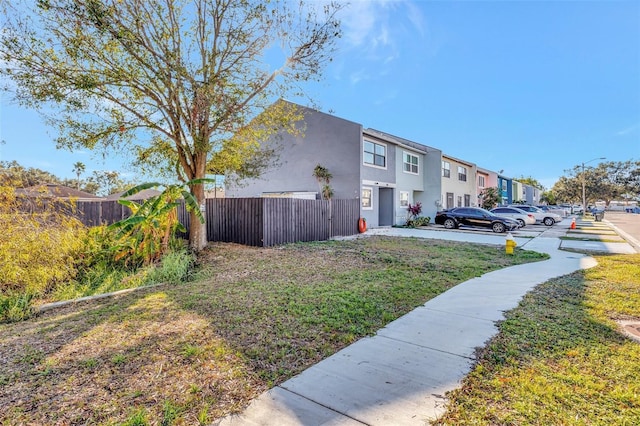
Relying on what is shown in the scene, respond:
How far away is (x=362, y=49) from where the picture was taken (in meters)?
13.2

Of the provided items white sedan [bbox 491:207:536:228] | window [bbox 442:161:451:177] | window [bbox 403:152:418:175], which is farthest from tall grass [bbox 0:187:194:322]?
window [bbox 442:161:451:177]

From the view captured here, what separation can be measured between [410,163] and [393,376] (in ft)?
74.6

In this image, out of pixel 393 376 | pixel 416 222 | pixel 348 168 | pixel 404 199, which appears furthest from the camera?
pixel 404 199

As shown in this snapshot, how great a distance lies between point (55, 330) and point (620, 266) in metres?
12.8

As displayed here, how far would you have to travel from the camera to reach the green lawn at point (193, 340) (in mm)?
2854

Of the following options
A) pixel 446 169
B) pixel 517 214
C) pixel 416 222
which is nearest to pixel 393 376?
pixel 416 222

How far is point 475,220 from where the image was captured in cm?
2055

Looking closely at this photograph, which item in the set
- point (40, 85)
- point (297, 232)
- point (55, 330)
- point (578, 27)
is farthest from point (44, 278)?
point (578, 27)

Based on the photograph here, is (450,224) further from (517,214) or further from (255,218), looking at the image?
(255,218)

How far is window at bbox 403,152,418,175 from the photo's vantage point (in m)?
23.9

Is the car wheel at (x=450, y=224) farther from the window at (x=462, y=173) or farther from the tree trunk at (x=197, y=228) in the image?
the tree trunk at (x=197, y=228)

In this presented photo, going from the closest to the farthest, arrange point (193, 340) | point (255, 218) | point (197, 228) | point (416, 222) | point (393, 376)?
point (393, 376) → point (193, 340) → point (197, 228) → point (255, 218) → point (416, 222)

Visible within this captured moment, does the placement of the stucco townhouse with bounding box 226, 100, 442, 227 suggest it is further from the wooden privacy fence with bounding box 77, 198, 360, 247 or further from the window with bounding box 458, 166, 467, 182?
the window with bounding box 458, 166, 467, 182

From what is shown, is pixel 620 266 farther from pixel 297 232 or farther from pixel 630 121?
pixel 630 121
